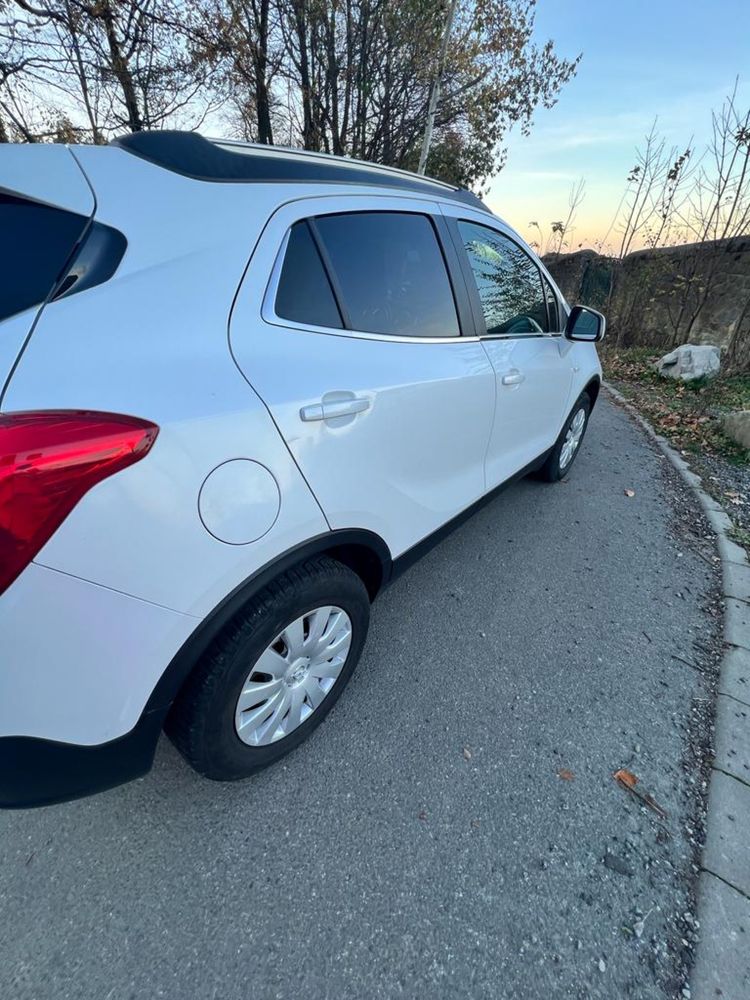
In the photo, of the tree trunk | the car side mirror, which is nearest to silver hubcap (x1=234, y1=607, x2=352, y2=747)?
the car side mirror

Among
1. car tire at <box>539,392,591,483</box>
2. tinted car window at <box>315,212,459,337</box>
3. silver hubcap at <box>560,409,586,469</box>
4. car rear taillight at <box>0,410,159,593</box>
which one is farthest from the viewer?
silver hubcap at <box>560,409,586,469</box>

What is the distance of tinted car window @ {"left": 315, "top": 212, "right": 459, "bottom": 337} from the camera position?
1708mm

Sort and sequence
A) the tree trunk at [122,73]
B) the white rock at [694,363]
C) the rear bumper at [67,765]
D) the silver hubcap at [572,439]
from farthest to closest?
1. the tree trunk at [122,73]
2. the white rock at [694,363]
3. the silver hubcap at [572,439]
4. the rear bumper at [67,765]

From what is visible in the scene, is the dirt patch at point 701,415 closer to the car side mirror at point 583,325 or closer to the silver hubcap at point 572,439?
the silver hubcap at point 572,439

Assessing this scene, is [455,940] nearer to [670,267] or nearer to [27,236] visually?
[27,236]

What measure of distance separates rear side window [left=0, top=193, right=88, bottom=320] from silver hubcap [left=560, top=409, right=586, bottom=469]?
346 centimetres

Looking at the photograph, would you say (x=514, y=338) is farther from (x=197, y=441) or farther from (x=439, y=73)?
(x=439, y=73)

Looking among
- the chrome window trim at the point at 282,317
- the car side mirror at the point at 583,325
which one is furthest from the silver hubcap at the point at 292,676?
the car side mirror at the point at 583,325

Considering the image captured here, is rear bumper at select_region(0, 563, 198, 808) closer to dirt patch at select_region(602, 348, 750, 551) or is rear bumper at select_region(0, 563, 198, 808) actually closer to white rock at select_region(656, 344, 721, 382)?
dirt patch at select_region(602, 348, 750, 551)

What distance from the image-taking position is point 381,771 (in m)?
1.79

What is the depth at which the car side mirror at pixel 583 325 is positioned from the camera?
3.13m

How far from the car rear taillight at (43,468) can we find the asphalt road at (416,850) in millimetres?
1080

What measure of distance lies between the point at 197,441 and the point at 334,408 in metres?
0.46

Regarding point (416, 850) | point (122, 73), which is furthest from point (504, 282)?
point (122, 73)
